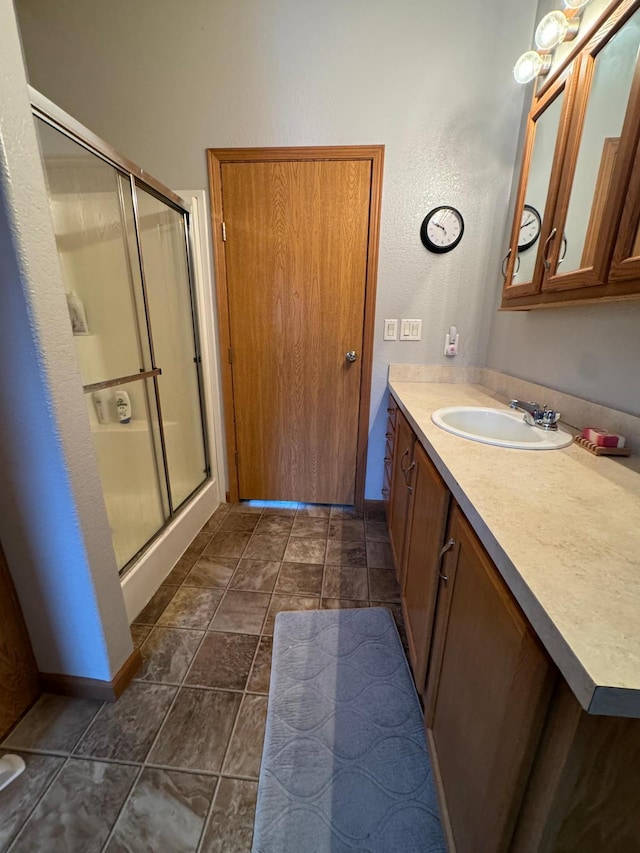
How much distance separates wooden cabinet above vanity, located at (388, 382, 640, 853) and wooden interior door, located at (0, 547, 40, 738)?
1.26 meters

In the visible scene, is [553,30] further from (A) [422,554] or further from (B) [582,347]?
(A) [422,554]

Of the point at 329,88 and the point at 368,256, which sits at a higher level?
the point at 329,88

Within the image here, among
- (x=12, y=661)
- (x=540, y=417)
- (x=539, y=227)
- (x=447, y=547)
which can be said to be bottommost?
(x=12, y=661)

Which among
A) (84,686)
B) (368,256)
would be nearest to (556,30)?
(368,256)

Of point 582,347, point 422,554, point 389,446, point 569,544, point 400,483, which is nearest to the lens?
point 569,544

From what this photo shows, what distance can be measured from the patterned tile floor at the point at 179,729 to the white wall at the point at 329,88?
177 centimetres

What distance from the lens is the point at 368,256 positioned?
194cm

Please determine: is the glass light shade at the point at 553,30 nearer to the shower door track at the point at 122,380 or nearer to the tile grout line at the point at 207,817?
the shower door track at the point at 122,380

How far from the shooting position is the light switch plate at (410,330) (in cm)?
201

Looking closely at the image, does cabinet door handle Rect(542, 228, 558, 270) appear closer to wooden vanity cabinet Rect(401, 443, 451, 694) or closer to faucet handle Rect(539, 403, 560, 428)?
faucet handle Rect(539, 403, 560, 428)

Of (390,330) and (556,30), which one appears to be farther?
(390,330)

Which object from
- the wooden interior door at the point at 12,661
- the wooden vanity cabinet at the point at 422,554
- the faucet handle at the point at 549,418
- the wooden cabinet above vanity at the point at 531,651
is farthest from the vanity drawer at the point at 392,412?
the wooden interior door at the point at 12,661

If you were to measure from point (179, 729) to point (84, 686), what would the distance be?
361 millimetres

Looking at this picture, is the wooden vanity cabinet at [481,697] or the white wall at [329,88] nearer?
the wooden vanity cabinet at [481,697]
